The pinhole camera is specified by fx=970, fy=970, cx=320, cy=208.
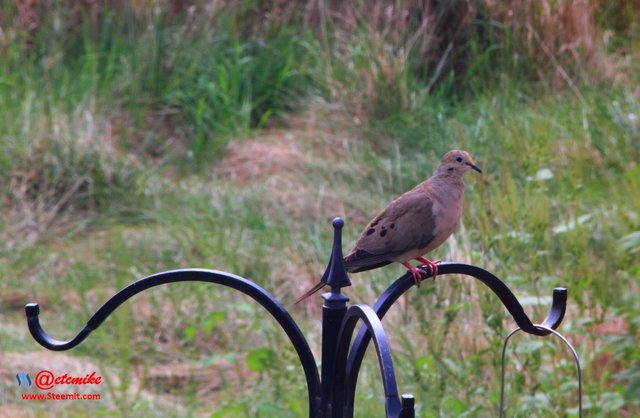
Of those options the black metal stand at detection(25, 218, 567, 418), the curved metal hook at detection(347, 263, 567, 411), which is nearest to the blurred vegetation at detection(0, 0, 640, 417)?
the curved metal hook at detection(347, 263, 567, 411)

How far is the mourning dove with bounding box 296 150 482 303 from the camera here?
2.04 metres

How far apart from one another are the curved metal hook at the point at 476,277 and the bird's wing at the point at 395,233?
0.43m

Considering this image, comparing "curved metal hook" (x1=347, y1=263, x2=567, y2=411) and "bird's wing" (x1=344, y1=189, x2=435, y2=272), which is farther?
"bird's wing" (x1=344, y1=189, x2=435, y2=272)

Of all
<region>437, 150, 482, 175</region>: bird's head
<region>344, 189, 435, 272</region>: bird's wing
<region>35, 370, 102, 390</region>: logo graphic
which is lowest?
<region>35, 370, 102, 390</region>: logo graphic

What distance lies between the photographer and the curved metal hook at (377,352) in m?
1.12

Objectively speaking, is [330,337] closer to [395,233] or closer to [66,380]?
[395,233]

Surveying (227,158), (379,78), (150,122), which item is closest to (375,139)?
(379,78)

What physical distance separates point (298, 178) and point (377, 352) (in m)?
4.12

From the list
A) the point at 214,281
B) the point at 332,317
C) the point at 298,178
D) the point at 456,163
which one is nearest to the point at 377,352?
the point at 332,317

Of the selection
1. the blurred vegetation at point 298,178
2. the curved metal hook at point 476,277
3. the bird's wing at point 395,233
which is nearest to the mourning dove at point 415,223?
the bird's wing at point 395,233

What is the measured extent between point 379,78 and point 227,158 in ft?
3.29

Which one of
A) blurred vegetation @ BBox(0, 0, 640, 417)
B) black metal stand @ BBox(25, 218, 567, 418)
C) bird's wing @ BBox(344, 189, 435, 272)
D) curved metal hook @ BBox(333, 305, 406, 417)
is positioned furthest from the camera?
blurred vegetation @ BBox(0, 0, 640, 417)

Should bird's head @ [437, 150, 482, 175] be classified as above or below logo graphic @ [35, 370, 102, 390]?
above

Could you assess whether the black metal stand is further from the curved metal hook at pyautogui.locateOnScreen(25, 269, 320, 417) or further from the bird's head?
the bird's head
